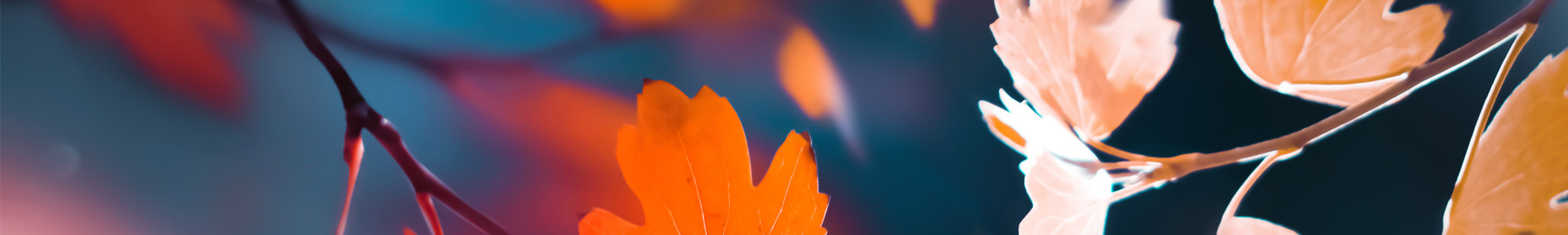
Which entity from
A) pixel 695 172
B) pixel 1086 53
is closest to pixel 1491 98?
pixel 1086 53

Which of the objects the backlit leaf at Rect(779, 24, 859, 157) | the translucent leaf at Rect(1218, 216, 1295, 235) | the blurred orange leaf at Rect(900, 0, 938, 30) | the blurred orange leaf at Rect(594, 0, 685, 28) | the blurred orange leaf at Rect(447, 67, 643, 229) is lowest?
the translucent leaf at Rect(1218, 216, 1295, 235)

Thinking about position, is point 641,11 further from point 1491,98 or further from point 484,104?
point 1491,98

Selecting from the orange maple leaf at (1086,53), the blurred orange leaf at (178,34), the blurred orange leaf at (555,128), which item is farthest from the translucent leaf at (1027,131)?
the blurred orange leaf at (178,34)

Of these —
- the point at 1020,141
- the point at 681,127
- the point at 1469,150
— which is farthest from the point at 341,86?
the point at 1469,150

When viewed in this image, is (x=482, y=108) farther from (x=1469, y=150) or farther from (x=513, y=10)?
(x=1469, y=150)

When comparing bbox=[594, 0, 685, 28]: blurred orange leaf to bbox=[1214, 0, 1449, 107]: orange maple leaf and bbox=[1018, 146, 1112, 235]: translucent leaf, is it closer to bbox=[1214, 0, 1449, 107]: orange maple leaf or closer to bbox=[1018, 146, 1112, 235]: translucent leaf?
bbox=[1018, 146, 1112, 235]: translucent leaf

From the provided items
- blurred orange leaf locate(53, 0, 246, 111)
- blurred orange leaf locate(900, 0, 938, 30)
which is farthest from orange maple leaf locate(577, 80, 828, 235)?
blurred orange leaf locate(53, 0, 246, 111)
